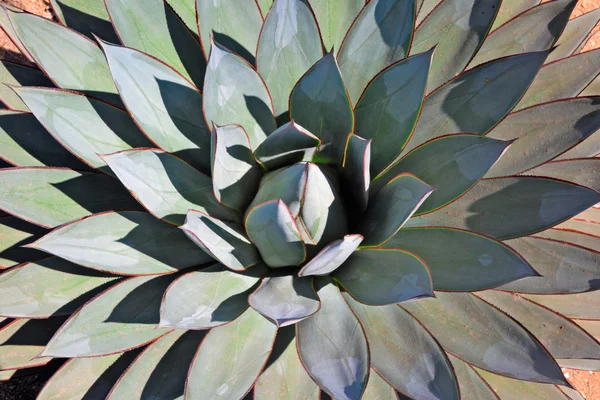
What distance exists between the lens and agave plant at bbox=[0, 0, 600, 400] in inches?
47.1

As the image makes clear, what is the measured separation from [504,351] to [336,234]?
50 cm

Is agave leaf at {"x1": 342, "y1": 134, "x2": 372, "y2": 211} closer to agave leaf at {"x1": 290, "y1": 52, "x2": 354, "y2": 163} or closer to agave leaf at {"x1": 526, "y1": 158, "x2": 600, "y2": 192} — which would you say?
agave leaf at {"x1": 290, "y1": 52, "x2": 354, "y2": 163}

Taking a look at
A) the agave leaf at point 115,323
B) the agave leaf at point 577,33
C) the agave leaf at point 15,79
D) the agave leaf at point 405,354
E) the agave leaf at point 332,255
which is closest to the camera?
the agave leaf at point 332,255

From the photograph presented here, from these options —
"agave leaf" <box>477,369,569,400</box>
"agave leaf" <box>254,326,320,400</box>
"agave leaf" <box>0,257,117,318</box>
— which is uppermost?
"agave leaf" <box>0,257,117,318</box>

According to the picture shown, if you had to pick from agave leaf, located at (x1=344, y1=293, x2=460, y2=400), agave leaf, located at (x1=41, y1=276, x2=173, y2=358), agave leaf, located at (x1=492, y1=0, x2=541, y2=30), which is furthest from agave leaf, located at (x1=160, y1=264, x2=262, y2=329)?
agave leaf, located at (x1=492, y1=0, x2=541, y2=30)

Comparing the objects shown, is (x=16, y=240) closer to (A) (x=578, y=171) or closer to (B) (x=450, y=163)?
(B) (x=450, y=163)

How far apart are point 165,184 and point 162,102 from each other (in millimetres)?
226

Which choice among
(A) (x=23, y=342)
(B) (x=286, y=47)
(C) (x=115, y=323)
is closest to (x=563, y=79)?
(B) (x=286, y=47)

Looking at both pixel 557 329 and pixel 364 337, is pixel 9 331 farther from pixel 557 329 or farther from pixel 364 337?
pixel 557 329

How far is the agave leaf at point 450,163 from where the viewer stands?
1.18 metres

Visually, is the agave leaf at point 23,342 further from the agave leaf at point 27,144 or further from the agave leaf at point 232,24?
the agave leaf at point 232,24

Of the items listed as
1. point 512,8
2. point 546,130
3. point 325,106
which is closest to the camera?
point 325,106

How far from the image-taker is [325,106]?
51.6 inches

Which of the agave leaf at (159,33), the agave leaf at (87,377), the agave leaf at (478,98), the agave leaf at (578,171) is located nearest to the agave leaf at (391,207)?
the agave leaf at (478,98)
